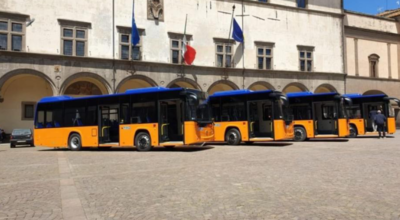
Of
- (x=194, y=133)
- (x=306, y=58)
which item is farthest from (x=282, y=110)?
(x=306, y=58)

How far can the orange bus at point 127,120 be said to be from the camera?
1652 cm

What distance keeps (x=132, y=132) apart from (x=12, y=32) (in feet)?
43.9

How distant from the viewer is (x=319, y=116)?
2261 cm

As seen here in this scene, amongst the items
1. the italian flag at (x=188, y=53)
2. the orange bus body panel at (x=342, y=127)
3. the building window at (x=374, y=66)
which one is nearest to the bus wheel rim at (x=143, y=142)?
the orange bus body panel at (x=342, y=127)

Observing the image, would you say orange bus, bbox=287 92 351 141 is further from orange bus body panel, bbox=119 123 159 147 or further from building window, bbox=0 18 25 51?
building window, bbox=0 18 25 51

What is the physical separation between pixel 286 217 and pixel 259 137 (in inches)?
573

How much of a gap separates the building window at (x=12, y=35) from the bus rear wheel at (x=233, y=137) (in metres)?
15.2

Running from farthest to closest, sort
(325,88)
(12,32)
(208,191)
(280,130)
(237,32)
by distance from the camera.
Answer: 1. (325,88)
2. (237,32)
3. (12,32)
4. (280,130)
5. (208,191)

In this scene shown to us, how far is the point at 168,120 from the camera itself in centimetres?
1688

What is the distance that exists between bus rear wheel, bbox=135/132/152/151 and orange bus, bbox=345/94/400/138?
14796mm

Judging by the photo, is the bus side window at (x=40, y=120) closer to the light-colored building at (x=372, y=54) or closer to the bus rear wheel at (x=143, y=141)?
the bus rear wheel at (x=143, y=141)

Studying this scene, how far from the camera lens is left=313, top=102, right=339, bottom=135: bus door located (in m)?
22.1

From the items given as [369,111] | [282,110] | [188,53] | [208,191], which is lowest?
[208,191]

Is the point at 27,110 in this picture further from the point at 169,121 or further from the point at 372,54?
the point at 372,54
